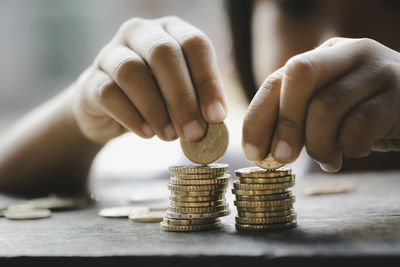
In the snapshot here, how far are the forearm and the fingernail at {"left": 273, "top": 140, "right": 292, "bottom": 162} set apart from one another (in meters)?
1.25

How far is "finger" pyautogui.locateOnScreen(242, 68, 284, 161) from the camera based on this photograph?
1038 millimetres

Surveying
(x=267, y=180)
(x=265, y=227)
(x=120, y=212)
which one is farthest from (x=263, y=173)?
(x=120, y=212)

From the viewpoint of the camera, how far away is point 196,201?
1.10 metres

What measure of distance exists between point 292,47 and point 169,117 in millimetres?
1384

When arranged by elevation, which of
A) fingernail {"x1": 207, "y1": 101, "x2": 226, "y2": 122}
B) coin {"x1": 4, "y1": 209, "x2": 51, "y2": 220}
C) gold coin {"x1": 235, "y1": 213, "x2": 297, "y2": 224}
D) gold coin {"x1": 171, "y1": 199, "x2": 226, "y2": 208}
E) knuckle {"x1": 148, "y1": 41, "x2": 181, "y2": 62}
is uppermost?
knuckle {"x1": 148, "y1": 41, "x2": 181, "y2": 62}

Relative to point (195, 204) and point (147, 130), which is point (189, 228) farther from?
point (147, 130)

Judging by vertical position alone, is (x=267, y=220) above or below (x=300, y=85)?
below

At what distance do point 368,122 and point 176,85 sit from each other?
0.46 metres

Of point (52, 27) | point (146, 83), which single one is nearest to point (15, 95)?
point (52, 27)

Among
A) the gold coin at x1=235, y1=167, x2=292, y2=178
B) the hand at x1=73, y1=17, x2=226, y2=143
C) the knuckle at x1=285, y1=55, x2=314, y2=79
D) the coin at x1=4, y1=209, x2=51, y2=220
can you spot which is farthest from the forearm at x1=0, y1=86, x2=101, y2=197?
the knuckle at x1=285, y1=55, x2=314, y2=79

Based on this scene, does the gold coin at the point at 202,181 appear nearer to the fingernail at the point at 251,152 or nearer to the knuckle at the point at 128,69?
the fingernail at the point at 251,152

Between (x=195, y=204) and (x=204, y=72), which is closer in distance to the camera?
(x=195, y=204)

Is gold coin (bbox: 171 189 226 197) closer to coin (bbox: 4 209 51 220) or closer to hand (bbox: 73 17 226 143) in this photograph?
hand (bbox: 73 17 226 143)

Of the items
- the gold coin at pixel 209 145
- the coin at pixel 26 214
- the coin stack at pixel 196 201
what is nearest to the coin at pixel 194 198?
the coin stack at pixel 196 201
